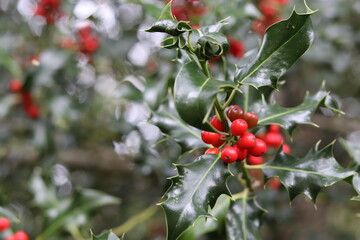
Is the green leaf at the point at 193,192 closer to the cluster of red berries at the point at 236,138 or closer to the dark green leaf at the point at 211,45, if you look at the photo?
the cluster of red berries at the point at 236,138

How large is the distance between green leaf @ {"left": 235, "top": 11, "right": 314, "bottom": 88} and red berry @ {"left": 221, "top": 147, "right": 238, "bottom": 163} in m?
0.18

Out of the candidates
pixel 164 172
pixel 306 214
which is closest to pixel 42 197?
pixel 164 172

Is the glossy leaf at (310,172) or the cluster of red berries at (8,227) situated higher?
the glossy leaf at (310,172)

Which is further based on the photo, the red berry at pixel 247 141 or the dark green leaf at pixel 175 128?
the dark green leaf at pixel 175 128

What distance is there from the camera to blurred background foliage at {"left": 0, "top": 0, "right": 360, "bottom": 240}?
6.25 ft

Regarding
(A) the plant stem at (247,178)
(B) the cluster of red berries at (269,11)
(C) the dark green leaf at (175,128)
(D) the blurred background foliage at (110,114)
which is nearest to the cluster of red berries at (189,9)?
(D) the blurred background foliage at (110,114)

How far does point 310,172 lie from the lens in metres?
1.10

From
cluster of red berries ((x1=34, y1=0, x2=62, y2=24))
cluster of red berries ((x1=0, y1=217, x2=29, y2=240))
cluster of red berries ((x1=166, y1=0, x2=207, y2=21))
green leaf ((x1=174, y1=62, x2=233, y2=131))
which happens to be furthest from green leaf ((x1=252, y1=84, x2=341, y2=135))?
cluster of red berries ((x1=34, y1=0, x2=62, y2=24))

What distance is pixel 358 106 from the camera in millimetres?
3219

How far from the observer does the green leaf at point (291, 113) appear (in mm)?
1192

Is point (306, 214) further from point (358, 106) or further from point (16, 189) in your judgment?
point (16, 189)

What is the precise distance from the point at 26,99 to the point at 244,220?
1654mm

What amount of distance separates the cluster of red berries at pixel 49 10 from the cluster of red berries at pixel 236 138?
1821 millimetres

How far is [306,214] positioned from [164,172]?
1.54 metres
